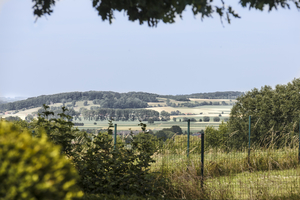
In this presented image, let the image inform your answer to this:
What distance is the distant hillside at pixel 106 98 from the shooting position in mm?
59438

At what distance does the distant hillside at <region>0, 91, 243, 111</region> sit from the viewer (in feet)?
195

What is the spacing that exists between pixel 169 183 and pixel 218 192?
0.85 metres

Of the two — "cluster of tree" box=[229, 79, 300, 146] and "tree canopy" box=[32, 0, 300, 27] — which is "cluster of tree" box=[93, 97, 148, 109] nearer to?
"cluster of tree" box=[229, 79, 300, 146]

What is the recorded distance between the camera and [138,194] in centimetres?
445

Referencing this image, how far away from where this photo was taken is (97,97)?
62688 mm

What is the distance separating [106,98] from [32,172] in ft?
197

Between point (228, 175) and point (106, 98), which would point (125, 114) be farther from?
point (228, 175)

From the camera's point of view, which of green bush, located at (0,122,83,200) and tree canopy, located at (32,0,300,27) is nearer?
green bush, located at (0,122,83,200)

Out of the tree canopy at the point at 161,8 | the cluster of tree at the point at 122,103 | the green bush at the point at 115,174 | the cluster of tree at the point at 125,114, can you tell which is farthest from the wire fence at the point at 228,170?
the cluster of tree at the point at 122,103

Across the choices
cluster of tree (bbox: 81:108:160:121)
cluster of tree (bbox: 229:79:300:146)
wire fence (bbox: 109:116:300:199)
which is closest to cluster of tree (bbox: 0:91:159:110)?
cluster of tree (bbox: 81:108:160:121)

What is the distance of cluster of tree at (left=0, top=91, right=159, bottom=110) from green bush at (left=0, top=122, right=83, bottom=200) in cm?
5628

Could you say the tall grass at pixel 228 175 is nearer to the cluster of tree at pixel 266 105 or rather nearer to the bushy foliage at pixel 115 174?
the bushy foliage at pixel 115 174

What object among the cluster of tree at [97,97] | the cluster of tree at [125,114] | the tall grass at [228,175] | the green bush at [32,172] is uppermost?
the cluster of tree at [97,97]

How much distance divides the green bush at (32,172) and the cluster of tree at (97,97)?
56.3 metres
